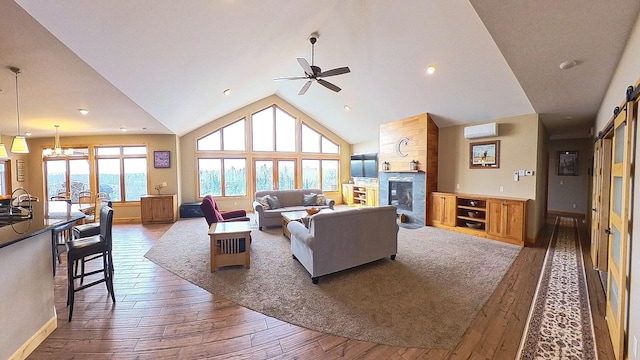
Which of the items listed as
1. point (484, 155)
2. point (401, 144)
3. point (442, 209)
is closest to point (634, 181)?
point (484, 155)

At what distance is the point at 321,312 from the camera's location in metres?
2.53

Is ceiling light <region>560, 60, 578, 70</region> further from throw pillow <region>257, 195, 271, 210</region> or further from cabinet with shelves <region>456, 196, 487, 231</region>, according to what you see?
throw pillow <region>257, 195, 271, 210</region>

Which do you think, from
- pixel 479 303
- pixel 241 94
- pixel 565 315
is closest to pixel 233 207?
pixel 241 94

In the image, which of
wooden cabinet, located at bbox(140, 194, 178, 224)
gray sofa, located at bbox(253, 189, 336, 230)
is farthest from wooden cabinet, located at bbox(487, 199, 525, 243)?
wooden cabinet, located at bbox(140, 194, 178, 224)

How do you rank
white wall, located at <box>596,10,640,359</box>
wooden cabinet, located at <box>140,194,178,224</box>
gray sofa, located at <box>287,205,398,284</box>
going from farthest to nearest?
1. wooden cabinet, located at <box>140,194,178,224</box>
2. gray sofa, located at <box>287,205,398,284</box>
3. white wall, located at <box>596,10,640,359</box>

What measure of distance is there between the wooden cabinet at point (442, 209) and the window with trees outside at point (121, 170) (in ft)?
27.0

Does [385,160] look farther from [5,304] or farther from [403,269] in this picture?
[5,304]

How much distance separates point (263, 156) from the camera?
8.80 m

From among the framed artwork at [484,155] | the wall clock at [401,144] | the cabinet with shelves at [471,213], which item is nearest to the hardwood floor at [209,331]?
the cabinet with shelves at [471,213]

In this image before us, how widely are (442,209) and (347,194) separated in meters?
4.18

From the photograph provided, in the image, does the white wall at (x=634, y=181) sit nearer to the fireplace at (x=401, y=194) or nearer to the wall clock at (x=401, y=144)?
the wall clock at (x=401, y=144)

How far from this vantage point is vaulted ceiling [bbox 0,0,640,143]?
233 centimetres

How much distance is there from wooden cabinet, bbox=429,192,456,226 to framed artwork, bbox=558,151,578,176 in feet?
15.8

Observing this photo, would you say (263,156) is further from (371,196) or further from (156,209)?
(371,196)
